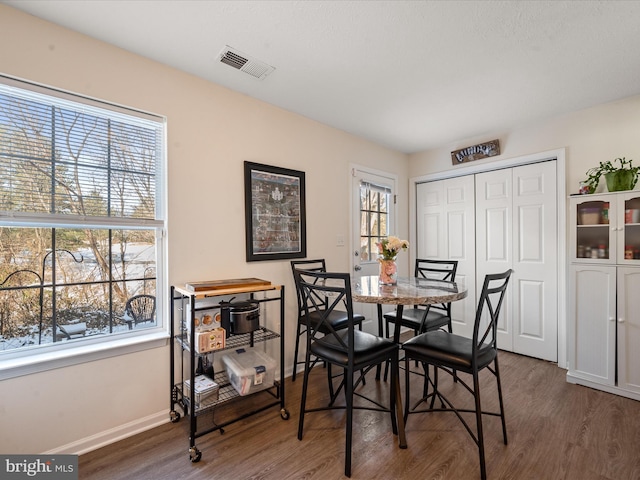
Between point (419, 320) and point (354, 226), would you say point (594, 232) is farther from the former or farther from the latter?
point (354, 226)

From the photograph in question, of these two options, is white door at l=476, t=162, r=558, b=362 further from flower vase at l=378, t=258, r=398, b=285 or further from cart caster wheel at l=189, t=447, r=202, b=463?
cart caster wheel at l=189, t=447, r=202, b=463

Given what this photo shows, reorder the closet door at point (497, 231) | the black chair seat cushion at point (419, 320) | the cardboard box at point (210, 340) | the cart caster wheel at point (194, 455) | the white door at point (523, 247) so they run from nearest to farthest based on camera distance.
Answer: the cart caster wheel at point (194, 455) → the cardboard box at point (210, 340) → the black chair seat cushion at point (419, 320) → the white door at point (523, 247) → the closet door at point (497, 231)

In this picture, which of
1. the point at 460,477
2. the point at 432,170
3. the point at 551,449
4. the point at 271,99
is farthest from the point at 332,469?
the point at 432,170

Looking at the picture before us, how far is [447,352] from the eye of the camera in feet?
5.62

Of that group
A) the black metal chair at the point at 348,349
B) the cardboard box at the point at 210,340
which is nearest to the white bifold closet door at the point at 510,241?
the black metal chair at the point at 348,349

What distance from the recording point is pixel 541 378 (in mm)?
2701

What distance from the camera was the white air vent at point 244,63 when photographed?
195 centimetres

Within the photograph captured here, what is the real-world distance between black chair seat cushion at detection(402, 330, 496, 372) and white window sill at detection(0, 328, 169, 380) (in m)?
1.66

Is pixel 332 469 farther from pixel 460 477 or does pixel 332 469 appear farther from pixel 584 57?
pixel 584 57

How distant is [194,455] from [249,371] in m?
0.53

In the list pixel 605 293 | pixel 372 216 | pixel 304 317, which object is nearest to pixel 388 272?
pixel 304 317

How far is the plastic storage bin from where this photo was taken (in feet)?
6.63

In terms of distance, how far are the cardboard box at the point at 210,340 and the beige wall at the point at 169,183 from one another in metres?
0.44

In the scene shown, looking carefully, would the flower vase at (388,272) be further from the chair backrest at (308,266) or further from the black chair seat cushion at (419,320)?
the chair backrest at (308,266)
